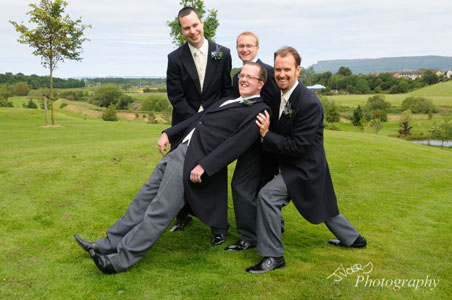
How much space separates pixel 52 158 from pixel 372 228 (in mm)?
7753

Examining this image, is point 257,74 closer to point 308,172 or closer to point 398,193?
point 308,172

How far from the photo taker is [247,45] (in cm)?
548

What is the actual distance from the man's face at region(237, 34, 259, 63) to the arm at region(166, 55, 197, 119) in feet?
3.17

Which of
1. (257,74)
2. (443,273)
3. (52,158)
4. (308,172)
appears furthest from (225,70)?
(52,158)

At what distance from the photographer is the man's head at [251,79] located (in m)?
4.68

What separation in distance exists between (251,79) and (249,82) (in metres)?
0.05

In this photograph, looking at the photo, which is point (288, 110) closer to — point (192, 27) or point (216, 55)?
point (216, 55)

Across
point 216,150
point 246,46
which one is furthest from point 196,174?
point 246,46

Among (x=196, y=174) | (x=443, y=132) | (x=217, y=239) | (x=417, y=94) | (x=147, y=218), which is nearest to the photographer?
(x=147, y=218)

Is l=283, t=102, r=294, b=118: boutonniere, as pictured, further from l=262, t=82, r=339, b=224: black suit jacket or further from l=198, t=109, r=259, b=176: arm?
l=198, t=109, r=259, b=176: arm

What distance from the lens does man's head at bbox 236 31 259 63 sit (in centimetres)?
548

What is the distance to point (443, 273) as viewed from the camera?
439cm

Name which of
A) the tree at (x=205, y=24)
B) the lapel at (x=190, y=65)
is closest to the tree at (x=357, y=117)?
the tree at (x=205, y=24)

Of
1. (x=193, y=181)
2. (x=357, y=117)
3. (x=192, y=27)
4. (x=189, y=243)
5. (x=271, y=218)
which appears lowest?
(x=357, y=117)
